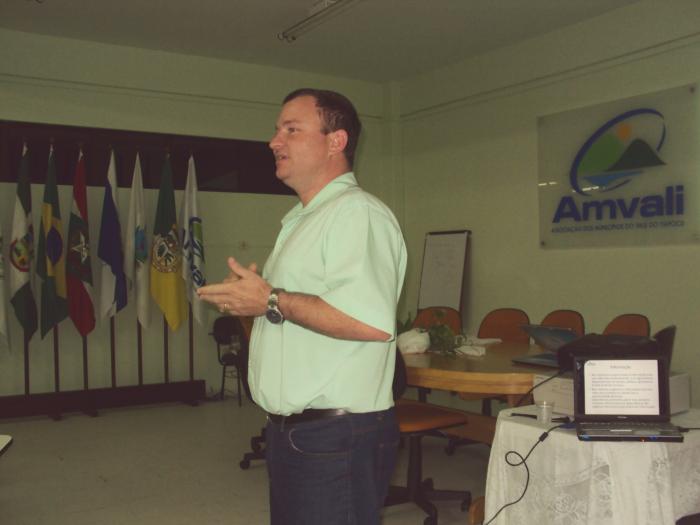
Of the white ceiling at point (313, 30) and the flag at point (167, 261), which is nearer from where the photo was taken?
the white ceiling at point (313, 30)

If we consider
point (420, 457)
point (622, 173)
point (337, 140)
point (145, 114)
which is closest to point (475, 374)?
point (420, 457)

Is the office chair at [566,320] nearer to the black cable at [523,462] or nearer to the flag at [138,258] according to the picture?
the black cable at [523,462]

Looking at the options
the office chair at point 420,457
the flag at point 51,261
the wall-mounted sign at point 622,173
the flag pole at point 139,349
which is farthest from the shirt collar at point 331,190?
the flag pole at point 139,349

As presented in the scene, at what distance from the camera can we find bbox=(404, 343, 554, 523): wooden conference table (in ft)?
9.69

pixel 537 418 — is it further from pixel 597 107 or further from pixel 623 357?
pixel 597 107

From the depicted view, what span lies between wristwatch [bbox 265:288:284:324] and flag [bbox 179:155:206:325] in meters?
4.92

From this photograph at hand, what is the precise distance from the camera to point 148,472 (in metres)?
4.20

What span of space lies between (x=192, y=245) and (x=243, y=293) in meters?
4.99

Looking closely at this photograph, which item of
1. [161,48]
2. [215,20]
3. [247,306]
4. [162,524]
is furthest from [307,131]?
[161,48]

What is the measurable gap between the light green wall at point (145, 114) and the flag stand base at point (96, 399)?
23cm

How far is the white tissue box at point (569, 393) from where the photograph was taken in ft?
7.17

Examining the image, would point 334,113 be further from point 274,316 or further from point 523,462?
point 523,462

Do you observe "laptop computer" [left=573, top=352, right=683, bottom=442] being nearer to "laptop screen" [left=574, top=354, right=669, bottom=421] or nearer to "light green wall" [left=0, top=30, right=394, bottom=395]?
"laptop screen" [left=574, top=354, right=669, bottom=421]

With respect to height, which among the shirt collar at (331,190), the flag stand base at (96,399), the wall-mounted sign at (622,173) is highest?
the wall-mounted sign at (622,173)
